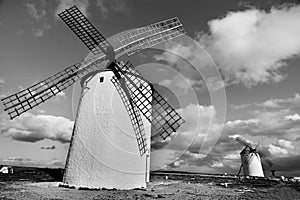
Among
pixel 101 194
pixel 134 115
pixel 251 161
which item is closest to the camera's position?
pixel 101 194

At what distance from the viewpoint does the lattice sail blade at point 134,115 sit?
1419 centimetres

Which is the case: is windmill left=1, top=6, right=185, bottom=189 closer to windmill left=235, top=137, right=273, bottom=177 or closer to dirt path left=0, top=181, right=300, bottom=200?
dirt path left=0, top=181, right=300, bottom=200

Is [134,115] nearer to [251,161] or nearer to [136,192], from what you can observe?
[136,192]

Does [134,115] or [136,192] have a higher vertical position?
[134,115]

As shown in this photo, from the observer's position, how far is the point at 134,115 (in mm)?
14305

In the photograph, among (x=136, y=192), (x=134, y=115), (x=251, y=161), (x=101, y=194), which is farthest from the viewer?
(x=251, y=161)

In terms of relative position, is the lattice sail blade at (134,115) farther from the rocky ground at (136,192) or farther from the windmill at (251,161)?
the windmill at (251,161)

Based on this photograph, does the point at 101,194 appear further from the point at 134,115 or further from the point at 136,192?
the point at 134,115

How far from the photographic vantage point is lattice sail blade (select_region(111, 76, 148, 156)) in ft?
46.5

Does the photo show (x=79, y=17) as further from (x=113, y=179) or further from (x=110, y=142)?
(x=113, y=179)

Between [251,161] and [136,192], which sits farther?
[251,161]

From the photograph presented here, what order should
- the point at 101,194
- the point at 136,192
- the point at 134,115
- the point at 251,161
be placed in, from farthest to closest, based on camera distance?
the point at 251,161 → the point at 134,115 → the point at 136,192 → the point at 101,194

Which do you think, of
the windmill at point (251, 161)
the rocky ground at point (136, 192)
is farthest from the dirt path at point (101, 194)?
the windmill at point (251, 161)

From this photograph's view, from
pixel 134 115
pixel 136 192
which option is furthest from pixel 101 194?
pixel 134 115
